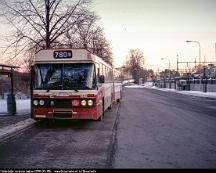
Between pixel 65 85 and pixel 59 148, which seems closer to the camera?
pixel 59 148

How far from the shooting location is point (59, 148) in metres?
9.87

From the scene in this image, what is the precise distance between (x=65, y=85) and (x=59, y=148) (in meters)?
4.61

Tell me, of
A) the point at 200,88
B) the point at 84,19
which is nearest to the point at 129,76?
the point at 200,88

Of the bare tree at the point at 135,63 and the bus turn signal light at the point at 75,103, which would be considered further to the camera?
the bare tree at the point at 135,63

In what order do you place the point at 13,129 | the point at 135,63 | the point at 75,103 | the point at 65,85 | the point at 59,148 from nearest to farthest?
the point at 59,148
the point at 13,129
the point at 75,103
the point at 65,85
the point at 135,63

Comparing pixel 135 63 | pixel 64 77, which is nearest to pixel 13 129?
pixel 64 77

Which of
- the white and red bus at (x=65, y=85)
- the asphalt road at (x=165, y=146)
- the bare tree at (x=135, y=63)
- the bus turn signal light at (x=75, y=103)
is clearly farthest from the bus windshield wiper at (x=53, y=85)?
the bare tree at (x=135, y=63)

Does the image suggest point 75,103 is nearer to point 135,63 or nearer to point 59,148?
point 59,148

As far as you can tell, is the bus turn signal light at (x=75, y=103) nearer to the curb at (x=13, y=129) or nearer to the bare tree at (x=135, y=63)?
the curb at (x=13, y=129)

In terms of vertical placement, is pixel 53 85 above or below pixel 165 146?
above

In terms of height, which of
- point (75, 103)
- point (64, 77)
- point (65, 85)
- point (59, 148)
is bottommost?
point (59, 148)

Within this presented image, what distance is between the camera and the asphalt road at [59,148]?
797 centimetres

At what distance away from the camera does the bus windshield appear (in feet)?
46.3

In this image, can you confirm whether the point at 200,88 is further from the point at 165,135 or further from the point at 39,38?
the point at 165,135
